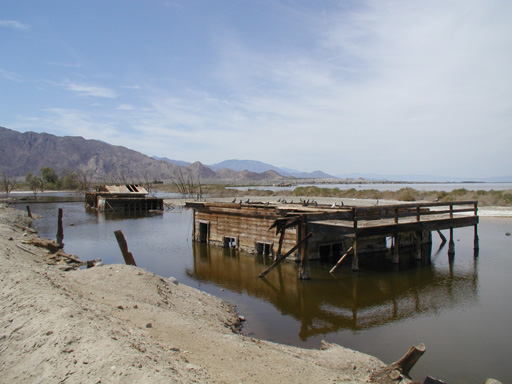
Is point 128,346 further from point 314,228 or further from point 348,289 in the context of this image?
point 314,228

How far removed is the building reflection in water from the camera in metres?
11.3

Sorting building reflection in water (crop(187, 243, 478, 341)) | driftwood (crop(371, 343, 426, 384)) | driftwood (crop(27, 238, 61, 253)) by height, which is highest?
driftwood (crop(27, 238, 61, 253))

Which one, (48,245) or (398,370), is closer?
(398,370)

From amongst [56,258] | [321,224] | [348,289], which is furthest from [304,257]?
[56,258]

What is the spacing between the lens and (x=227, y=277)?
1614 cm

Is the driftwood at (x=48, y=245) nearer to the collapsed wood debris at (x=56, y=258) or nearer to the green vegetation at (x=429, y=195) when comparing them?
the collapsed wood debris at (x=56, y=258)

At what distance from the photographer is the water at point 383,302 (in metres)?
Result: 8.97

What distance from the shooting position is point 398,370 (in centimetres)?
653

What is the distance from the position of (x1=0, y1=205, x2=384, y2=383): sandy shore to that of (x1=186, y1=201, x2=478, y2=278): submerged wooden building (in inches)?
239

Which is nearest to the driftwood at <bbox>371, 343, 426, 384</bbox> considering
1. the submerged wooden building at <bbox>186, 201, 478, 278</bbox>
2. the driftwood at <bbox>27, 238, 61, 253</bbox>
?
the submerged wooden building at <bbox>186, 201, 478, 278</bbox>

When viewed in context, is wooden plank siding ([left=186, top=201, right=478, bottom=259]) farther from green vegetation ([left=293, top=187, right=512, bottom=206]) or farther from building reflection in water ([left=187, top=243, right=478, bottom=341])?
green vegetation ([left=293, top=187, right=512, bottom=206])

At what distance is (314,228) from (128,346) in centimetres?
991

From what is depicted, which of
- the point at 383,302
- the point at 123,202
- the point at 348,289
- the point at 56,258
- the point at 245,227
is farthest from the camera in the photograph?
the point at 123,202

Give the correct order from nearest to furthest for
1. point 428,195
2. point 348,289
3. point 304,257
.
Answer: point 348,289 < point 304,257 < point 428,195
